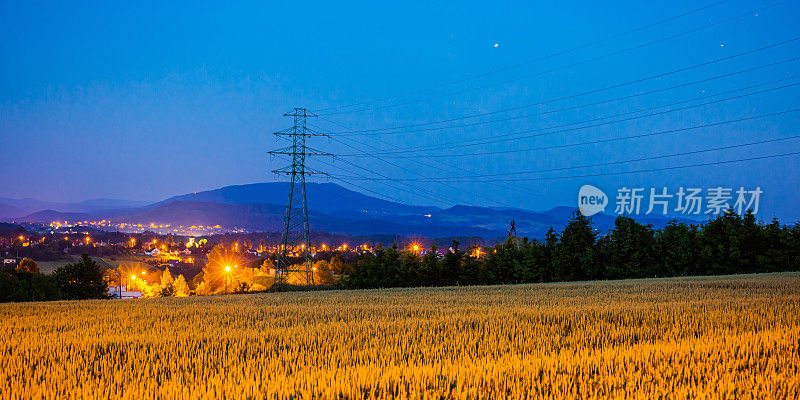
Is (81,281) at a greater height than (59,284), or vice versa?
(81,281)

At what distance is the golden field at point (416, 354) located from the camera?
6.91m

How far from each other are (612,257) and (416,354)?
43.8 m

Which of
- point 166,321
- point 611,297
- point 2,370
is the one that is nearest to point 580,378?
point 2,370

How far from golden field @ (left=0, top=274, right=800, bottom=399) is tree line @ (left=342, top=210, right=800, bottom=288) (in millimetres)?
34253

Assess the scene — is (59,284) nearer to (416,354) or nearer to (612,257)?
(612,257)

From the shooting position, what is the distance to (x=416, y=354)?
29.6 ft

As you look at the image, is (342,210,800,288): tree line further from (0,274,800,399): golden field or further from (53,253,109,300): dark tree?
(0,274,800,399): golden field

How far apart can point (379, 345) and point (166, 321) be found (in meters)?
6.94

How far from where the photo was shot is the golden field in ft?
22.7

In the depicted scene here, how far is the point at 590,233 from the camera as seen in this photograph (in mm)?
50031

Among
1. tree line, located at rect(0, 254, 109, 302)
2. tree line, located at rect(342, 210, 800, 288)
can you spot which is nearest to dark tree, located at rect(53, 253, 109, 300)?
tree line, located at rect(0, 254, 109, 302)

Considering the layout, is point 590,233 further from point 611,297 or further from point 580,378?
point 580,378

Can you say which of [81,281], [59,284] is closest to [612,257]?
[81,281]

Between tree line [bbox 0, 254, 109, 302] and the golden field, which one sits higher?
the golden field
